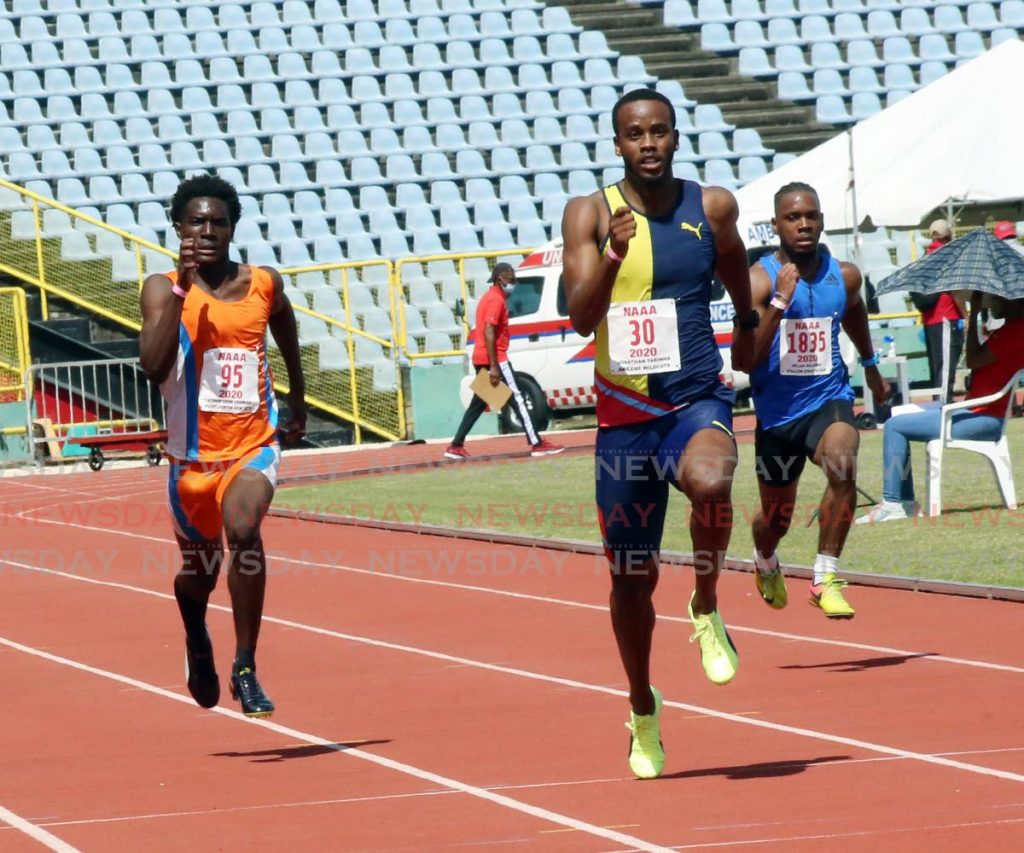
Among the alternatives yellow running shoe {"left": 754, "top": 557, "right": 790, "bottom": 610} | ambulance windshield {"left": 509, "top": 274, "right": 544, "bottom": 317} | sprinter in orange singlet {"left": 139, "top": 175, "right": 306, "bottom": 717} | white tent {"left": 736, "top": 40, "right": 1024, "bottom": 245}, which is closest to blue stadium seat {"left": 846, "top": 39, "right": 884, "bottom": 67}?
white tent {"left": 736, "top": 40, "right": 1024, "bottom": 245}

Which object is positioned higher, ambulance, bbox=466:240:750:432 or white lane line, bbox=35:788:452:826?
ambulance, bbox=466:240:750:432

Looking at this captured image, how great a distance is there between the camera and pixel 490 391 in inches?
760

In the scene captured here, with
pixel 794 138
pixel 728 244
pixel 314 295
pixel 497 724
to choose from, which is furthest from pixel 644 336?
pixel 794 138

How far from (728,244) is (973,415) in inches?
271

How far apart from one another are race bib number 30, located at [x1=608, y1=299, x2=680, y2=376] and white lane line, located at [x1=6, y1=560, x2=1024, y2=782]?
4.58 feet

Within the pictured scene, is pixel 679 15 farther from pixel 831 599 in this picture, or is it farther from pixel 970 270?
pixel 831 599

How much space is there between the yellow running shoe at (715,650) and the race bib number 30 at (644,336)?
1008mm

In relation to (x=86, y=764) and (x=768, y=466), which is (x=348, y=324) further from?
(x=86, y=764)

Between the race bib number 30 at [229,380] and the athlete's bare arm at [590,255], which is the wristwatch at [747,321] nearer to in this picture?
the athlete's bare arm at [590,255]

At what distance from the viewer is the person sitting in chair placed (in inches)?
470

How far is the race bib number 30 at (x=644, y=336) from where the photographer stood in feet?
18.8

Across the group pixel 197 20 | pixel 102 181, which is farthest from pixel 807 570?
pixel 197 20

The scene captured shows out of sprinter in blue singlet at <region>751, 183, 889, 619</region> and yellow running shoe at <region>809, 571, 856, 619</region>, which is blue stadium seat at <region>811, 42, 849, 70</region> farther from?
yellow running shoe at <region>809, 571, 856, 619</region>

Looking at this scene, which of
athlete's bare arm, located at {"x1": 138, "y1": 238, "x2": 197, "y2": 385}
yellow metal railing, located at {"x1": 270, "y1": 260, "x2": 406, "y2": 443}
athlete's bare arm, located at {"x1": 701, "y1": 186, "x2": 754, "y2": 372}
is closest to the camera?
athlete's bare arm, located at {"x1": 701, "y1": 186, "x2": 754, "y2": 372}
